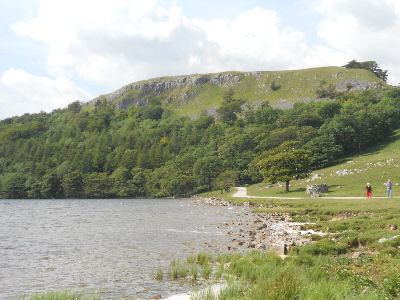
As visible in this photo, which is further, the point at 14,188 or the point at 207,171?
the point at 14,188

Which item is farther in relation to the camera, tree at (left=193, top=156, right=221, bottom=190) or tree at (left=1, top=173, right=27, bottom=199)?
tree at (left=1, top=173, right=27, bottom=199)

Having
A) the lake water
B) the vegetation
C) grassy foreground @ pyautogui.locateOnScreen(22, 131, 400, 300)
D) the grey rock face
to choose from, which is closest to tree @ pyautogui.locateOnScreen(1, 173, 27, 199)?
the lake water

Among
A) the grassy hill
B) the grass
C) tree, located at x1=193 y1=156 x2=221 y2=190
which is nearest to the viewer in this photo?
the grass

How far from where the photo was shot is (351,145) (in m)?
128

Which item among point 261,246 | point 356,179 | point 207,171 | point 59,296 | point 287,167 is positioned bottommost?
point 261,246

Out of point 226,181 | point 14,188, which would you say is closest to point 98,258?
point 226,181

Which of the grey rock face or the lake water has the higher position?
the grey rock face

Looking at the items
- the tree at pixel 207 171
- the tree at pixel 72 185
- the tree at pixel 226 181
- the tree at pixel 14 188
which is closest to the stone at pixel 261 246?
the tree at pixel 226 181

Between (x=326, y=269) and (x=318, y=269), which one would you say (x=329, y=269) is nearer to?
(x=326, y=269)

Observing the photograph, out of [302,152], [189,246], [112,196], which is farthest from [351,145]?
[189,246]

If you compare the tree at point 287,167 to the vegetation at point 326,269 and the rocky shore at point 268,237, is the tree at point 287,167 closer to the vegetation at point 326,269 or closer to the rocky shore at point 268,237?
the rocky shore at point 268,237

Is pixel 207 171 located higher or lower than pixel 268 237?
higher

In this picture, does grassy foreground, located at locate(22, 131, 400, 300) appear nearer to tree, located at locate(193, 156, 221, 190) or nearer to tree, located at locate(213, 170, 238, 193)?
tree, located at locate(213, 170, 238, 193)

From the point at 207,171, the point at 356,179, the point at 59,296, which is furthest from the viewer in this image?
the point at 207,171
